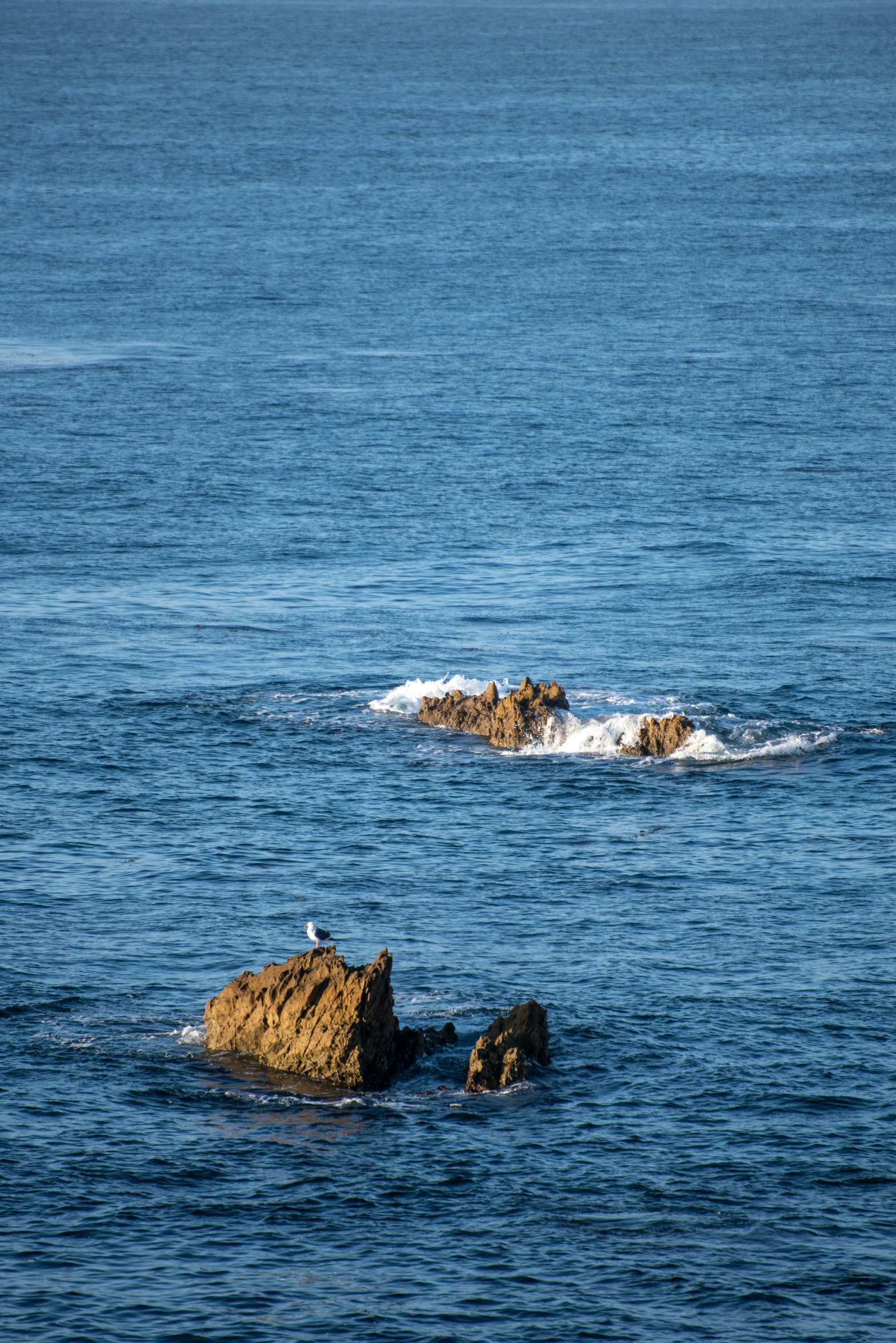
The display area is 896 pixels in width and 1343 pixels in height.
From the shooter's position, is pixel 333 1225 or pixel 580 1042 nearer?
pixel 333 1225

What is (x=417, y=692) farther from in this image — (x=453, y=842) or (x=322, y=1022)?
(x=322, y=1022)

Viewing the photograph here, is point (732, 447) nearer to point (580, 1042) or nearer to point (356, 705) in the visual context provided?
point (356, 705)

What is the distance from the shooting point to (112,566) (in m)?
99.8

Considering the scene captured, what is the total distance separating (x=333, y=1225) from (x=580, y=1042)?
1096cm

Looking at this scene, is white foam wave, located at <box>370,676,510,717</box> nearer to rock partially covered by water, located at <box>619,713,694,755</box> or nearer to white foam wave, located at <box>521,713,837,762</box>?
white foam wave, located at <box>521,713,837,762</box>

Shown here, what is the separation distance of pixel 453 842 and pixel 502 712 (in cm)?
1144

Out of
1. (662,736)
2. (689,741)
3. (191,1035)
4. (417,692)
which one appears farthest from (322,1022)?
(417,692)

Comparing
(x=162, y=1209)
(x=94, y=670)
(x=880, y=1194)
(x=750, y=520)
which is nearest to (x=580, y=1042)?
(x=880, y=1194)

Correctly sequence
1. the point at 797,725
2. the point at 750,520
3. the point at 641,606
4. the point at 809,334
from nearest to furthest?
the point at 797,725, the point at 641,606, the point at 750,520, the point at 809,334

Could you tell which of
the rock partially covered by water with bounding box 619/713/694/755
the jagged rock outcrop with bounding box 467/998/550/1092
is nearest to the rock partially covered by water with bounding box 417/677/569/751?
the rock partially covered by water with bounding box 619/713/694/755

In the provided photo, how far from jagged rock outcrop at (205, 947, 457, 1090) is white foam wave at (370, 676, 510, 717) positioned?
97.0ft

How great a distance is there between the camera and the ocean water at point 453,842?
40219 millimetres

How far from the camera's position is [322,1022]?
4697 cm

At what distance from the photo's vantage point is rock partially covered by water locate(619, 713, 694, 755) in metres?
71.9
